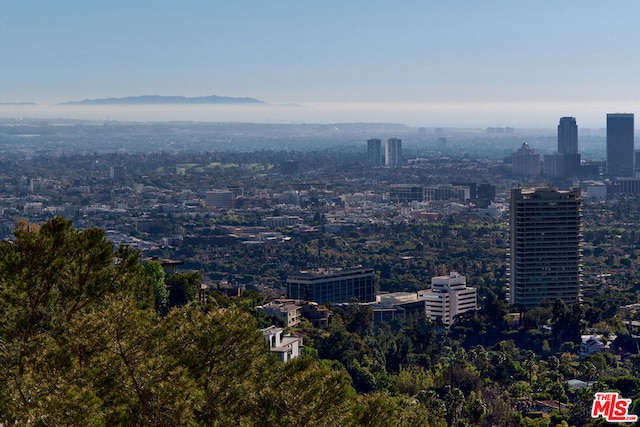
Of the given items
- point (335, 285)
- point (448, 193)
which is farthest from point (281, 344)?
point (448, 193)

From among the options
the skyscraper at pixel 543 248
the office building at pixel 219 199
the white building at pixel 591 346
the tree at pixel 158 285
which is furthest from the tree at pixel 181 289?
the office building at pixel 219 199

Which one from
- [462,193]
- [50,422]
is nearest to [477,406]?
[50,422]

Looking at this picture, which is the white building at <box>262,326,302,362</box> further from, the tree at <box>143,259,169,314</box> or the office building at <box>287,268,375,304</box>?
the office building at <box>287,268,375,304</box>

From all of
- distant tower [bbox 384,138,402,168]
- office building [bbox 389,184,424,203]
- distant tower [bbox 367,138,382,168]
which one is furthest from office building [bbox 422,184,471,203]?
distant tower [bbox 384,138,402,168]

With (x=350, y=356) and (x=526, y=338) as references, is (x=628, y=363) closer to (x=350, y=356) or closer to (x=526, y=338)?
(x=526, y=338)
